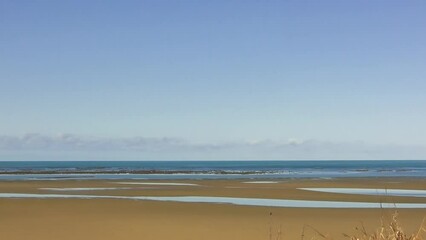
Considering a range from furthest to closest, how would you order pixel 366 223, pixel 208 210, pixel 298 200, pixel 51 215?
pixel 298 200 < pixel 208 210 < pixel 51 215 < pixel 366 223

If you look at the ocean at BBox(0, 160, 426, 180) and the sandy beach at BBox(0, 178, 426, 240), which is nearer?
the sandy beach at BBox(0, 178, 426, 240)

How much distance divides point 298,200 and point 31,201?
1030 cm

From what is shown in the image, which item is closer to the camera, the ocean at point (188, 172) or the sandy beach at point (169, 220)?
the sandy beach at point (169, 220)

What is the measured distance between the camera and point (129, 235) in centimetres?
1411

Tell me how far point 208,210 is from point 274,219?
314 centimetres

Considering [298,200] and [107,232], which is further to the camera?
[298,200]

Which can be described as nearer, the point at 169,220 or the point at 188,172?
the point at 169,220

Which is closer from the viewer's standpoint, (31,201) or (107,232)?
(107,232)

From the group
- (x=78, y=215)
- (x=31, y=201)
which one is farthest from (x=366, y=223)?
(x=31, y=201)

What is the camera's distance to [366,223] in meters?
16.6

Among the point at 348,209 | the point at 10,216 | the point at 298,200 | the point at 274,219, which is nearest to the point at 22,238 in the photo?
the point at 10,216

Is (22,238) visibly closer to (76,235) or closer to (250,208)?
(76,235)

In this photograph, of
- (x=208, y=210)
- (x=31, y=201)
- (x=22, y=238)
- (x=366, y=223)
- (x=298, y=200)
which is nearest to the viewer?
(x=22, y=238)

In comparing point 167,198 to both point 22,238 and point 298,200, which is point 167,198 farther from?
point 22,238
